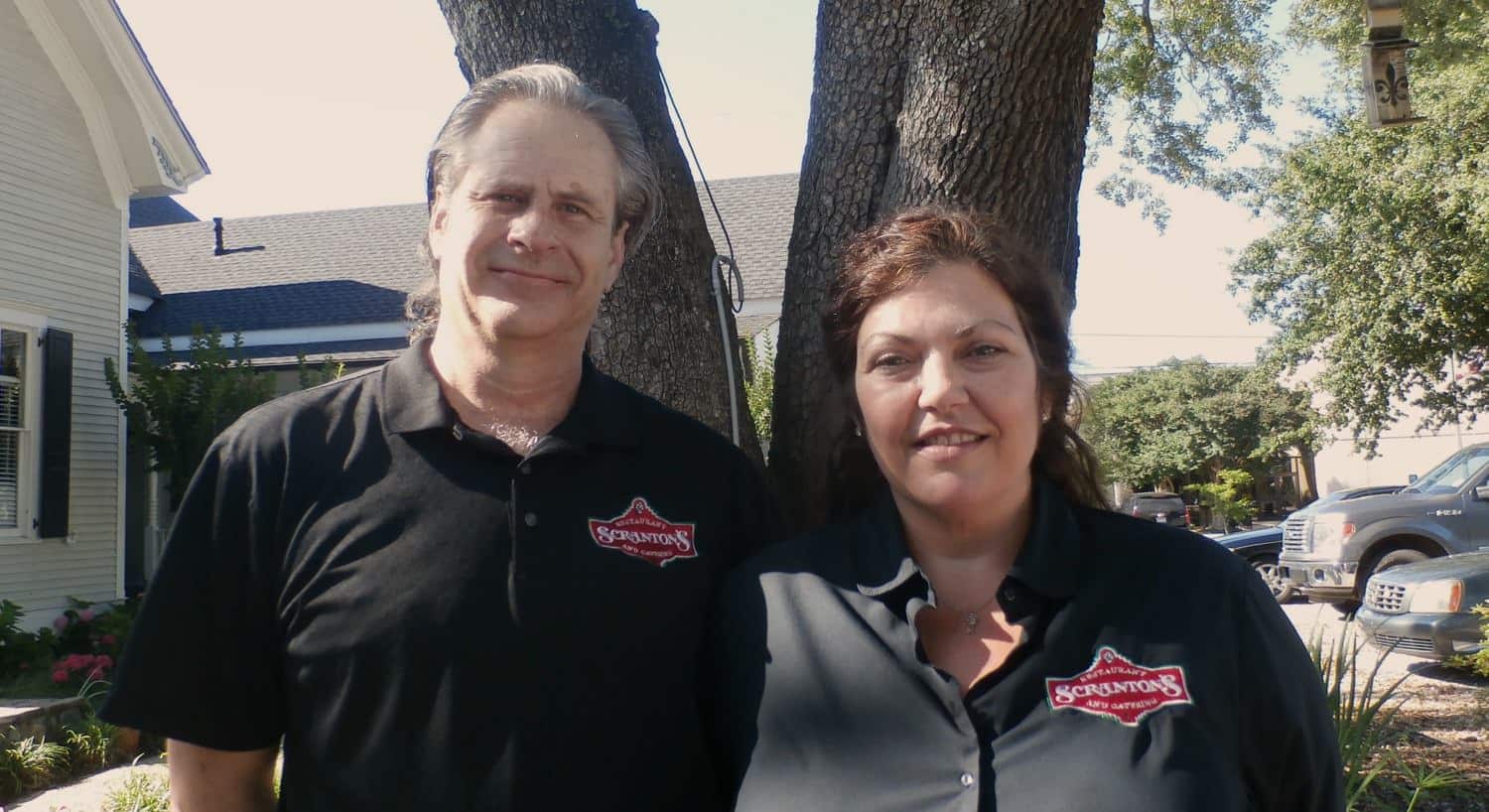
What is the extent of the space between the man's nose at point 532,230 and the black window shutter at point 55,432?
1000cm

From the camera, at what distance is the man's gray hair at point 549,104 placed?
2.46m

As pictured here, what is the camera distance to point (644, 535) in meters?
2.32

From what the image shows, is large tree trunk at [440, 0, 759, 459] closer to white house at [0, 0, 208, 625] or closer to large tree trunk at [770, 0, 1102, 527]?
large tree trunk at [770, 0, 1102, 527]

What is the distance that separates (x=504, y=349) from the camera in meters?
2.32

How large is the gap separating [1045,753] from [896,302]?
0.89 m

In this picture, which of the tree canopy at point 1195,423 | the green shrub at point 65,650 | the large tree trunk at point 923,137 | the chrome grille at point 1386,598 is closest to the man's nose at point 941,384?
the large tree trunk at point 923,137

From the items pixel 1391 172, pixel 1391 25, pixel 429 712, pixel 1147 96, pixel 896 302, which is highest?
pixel 1391 172

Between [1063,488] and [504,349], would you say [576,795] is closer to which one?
[504,349]

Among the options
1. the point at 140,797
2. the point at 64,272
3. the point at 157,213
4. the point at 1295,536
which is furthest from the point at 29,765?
A: the point at 157,213

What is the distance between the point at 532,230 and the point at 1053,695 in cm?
125

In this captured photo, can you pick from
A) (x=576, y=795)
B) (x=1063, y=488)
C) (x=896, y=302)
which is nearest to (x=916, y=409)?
(x=896, y=302)

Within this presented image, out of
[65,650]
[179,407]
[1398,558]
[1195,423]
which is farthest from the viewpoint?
[1195,423]

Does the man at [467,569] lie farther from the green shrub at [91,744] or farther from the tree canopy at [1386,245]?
the tree canopy at [1386,245]

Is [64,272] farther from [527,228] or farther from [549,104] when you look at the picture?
[527,228]
